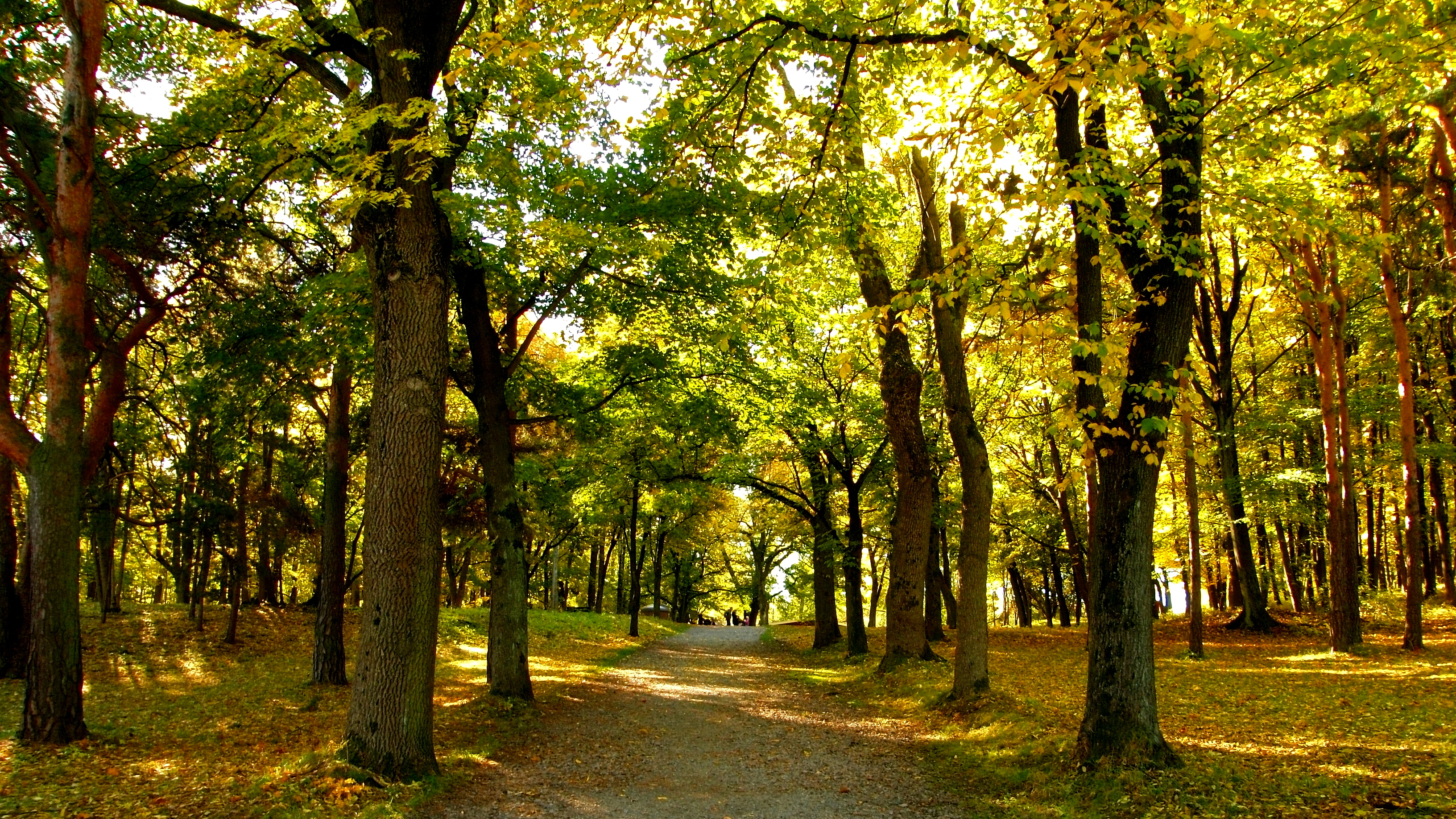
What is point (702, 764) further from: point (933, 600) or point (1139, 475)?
point (933, 600)

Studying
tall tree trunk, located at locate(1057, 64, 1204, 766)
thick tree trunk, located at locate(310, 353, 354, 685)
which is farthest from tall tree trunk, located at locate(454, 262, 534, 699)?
tall tree trunk, located at locate(1057, 64, 1204, 766)

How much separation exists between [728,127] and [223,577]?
24.7 metres

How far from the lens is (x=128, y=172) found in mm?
9188

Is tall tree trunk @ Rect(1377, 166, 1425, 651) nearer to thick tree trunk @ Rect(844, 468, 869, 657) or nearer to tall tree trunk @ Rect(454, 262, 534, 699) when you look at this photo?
thick tree trunk @ Rect(844, 468, 869, 657)

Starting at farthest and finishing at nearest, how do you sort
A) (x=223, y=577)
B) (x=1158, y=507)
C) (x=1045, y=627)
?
(x=1158, y=507) < (x=1045, y=627) < (x=223, y=577)

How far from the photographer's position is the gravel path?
664cm

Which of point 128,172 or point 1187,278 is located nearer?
point 1187,278

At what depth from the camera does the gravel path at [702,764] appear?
6.64 metres

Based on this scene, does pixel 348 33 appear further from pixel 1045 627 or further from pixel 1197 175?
pixel 1045 627

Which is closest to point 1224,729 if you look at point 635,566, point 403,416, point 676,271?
point 676,271

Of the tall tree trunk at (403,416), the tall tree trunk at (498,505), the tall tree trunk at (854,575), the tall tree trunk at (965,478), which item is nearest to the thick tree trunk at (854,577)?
the tall tree trunk at (854,575)

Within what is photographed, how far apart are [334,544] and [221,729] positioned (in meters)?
3.81

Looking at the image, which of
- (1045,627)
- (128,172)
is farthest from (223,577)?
(1045,627)

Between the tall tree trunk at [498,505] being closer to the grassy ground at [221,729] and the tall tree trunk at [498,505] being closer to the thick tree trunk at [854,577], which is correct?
the grassy ground at [221,729]
